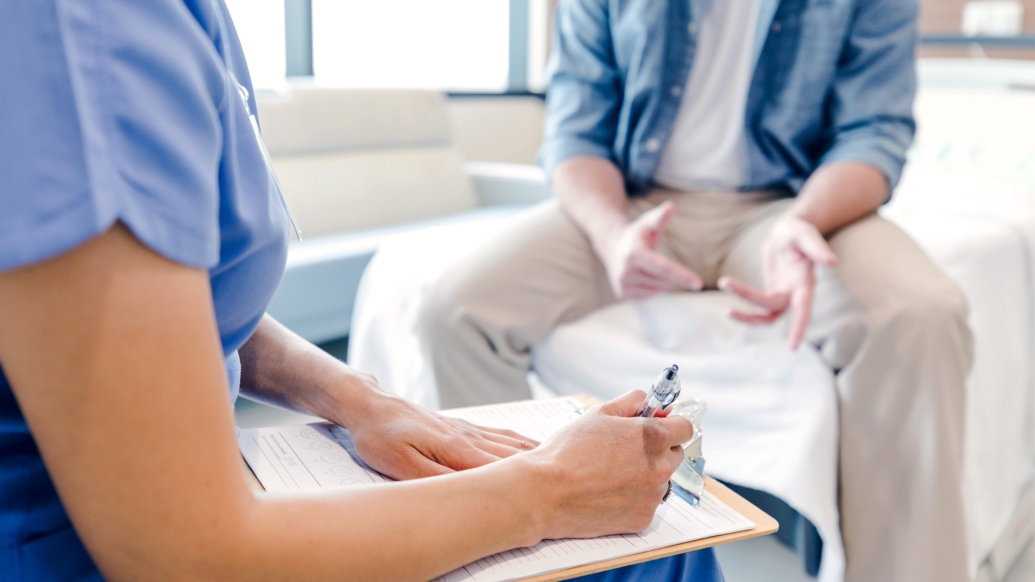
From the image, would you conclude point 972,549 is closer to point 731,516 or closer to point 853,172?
point 853,172

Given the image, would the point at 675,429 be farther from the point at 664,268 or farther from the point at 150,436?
the point at 664,268

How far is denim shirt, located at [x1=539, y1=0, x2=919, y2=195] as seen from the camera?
4.77 ft

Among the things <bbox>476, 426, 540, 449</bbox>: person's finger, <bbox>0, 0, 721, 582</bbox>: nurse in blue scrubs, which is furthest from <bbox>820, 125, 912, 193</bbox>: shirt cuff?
<bbox>0, 0, 721, 582</bbox>: nurse in blue scrubs

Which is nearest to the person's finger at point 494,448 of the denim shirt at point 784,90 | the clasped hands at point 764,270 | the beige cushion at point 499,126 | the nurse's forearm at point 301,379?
the nurse's forearm at point 301,379

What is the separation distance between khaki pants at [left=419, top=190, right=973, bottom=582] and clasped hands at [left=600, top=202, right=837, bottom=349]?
53 millimetres

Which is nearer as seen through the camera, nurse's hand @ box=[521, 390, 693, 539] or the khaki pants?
nurse's hand @ box=[521, 390, 693, 539]

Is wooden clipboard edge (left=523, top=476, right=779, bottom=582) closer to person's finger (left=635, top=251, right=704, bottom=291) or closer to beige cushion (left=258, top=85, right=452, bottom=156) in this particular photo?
person's finger (left=635, top=251, right=704, bottom=291)

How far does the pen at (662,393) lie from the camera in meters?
0.63

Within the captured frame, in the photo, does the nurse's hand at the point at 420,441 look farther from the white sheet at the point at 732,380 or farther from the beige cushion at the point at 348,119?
the beige cushion at the point at 348,119

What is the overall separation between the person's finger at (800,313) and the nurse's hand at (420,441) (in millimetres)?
602

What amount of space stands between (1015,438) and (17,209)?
159 cm

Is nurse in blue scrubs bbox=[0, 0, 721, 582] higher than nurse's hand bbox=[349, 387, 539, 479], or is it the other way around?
nurse in blue scrubs bbox=[0, 0, 721, 582]

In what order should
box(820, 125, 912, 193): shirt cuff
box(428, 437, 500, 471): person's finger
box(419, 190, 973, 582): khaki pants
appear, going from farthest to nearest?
box(820, 125, 912, 193): shirt cuff < box(419, 190, 973, 582): khaki pants < box(428, 437, 500, 471): person's finger

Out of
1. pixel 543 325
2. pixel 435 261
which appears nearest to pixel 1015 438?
pixel 543 325
